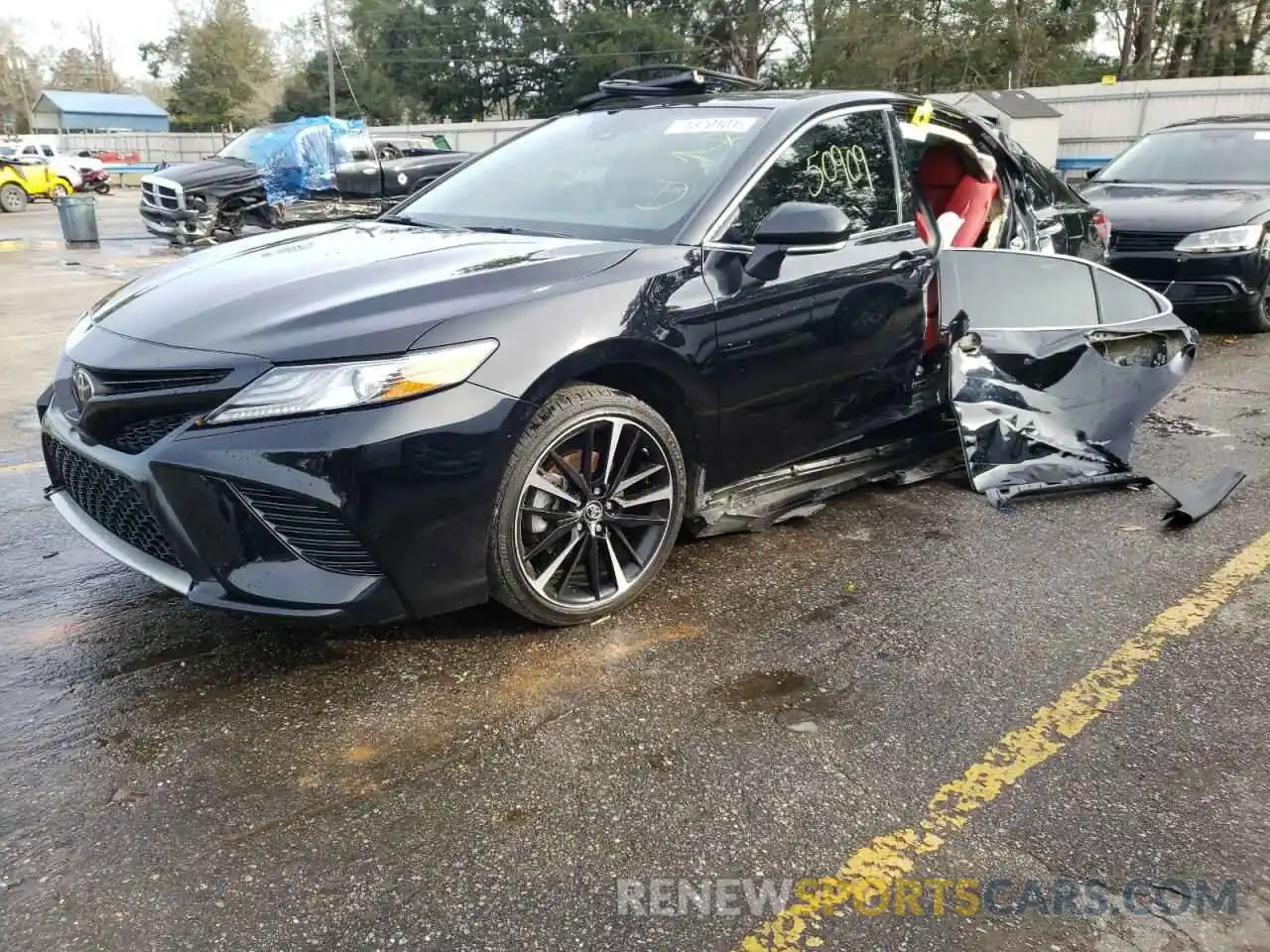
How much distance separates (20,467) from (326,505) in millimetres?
3049

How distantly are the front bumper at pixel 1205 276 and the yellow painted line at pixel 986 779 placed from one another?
16.6 ft

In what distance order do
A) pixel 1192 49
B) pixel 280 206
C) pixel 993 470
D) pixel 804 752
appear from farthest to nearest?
1. pixel 1192 49
2. pixel 280 206
3. pixel 993 470
4. pixel 804 752

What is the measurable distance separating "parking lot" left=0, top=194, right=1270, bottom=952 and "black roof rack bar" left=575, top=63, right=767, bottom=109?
1885mm

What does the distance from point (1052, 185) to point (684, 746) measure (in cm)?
454

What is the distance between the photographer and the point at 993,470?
433cm

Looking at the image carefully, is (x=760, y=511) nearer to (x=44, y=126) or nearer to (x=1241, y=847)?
(x=1241, y=847)

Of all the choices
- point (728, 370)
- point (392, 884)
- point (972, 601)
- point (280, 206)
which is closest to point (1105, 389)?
point (972, 601)

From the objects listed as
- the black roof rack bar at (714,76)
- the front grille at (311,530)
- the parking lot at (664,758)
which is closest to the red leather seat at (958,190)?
the black roof rack bar at (714,76)

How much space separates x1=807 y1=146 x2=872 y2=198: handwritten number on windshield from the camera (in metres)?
3.64

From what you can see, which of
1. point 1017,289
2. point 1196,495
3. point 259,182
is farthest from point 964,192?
point 259,182

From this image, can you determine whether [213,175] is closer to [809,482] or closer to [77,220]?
[77,220]

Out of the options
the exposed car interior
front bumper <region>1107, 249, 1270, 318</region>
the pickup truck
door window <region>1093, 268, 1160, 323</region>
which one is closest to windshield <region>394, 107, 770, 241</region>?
the exposed car interior

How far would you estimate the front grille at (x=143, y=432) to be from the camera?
99.2 inches

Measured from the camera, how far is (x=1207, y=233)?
756 cm
